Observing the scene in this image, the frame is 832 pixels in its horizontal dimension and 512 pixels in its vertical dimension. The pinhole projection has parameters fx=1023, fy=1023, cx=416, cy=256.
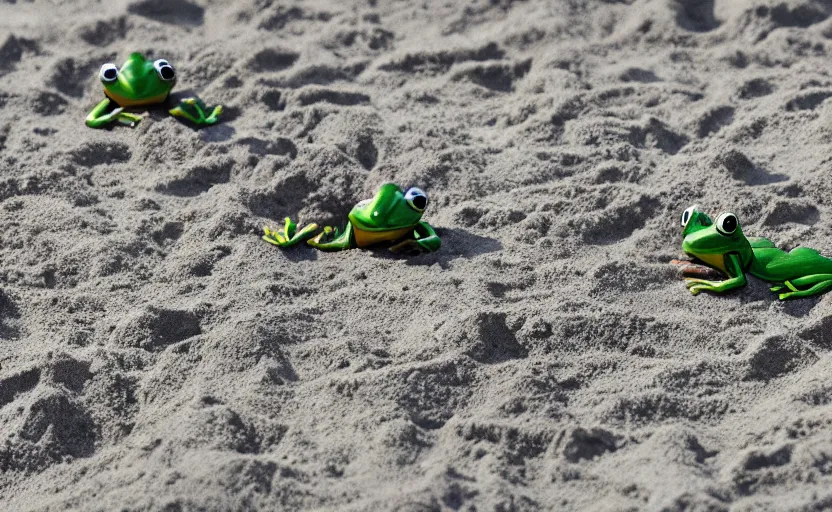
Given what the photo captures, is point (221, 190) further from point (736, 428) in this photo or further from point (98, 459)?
point (736, 428)

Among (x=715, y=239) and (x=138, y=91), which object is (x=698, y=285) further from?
(x=138, y=91)

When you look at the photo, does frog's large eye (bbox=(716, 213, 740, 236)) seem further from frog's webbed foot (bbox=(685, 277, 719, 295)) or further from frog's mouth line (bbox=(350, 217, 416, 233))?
frog's mouth line (bbox=(350, 217, 416, 233))

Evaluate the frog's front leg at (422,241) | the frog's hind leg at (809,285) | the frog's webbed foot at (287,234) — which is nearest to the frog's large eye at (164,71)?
the frog's webbed foot at (287,234)

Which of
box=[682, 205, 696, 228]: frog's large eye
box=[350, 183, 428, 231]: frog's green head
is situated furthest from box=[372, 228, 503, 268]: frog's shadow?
box=[682, 205, 696, 228]: frog's large eye

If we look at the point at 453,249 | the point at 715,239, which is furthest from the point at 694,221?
the point at 453,249

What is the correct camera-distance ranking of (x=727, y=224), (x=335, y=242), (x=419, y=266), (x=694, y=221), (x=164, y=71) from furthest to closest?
1. (x=164, y=71)
2. (x=335, y=242)
3. (x=419, y=266)
4. (x=694, y=221)
5. (x=727, y=224)
